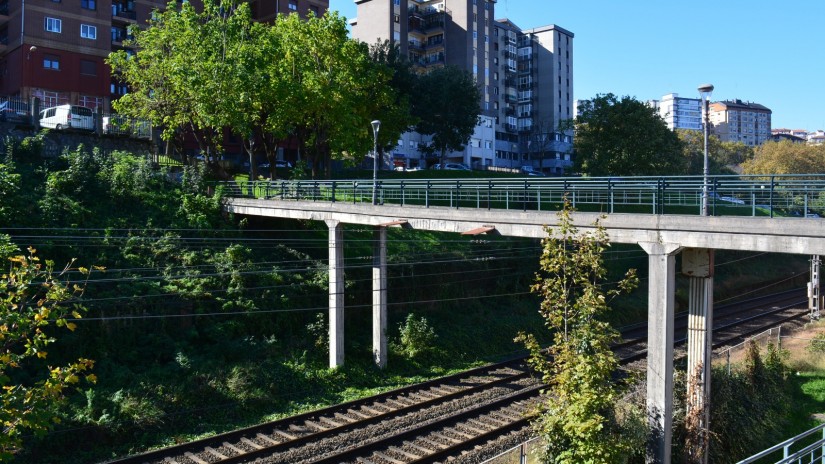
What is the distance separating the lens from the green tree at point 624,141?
49.5 metres

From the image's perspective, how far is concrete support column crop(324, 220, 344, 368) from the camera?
23.3m

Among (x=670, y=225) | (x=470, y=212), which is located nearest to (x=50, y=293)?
(x=670, y=225)

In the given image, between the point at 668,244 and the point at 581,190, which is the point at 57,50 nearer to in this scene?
the point at 581,190

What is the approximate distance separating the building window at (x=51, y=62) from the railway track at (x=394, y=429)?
123 ft

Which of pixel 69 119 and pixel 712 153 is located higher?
pixel 712 153

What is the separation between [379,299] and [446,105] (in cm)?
3644

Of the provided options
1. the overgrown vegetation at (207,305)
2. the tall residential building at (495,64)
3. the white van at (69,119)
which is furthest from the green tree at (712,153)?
the white van at (69,119)

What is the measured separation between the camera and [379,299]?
79.3ft

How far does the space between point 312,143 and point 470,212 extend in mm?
20598

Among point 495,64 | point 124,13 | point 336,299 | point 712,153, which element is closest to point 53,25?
point 124,13

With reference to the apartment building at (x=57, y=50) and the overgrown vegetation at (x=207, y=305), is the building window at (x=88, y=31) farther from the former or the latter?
the overgrown vegetation at (x=207, y=305)

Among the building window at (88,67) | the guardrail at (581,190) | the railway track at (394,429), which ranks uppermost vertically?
the building window at (88,67)

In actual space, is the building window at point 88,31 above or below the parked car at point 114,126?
above

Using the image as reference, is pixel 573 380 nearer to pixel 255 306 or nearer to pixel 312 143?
pixel 255 306
